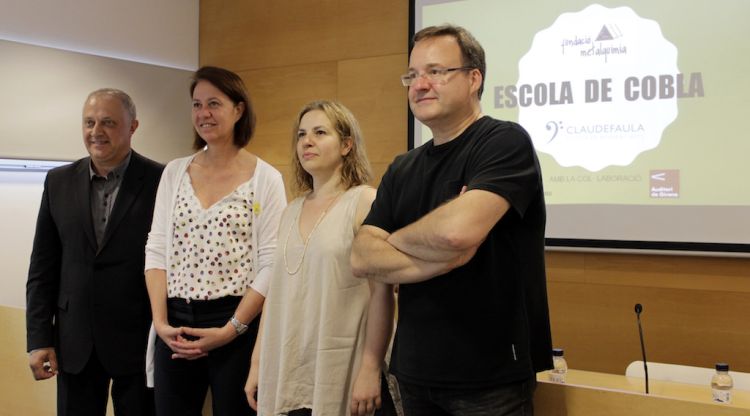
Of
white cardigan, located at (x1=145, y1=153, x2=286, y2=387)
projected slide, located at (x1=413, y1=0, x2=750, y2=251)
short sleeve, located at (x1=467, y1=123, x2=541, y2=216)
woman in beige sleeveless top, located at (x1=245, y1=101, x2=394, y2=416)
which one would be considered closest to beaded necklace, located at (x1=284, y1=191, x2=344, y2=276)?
woman in beige sleeveless top, located at (x1=245, y1=101, x2=394, y2=416)

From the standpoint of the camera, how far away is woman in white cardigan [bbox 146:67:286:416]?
2.33 metres

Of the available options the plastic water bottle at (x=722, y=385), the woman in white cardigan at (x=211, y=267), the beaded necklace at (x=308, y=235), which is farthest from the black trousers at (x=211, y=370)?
the plastic water bottle at (x=722, y=385)

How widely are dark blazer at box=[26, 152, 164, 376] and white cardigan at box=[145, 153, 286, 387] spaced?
141 mm

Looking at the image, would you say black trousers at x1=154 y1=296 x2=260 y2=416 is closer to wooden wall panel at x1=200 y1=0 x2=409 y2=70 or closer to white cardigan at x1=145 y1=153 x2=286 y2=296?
white cardigan at x1=145 y1=153 x2=286 y2=296

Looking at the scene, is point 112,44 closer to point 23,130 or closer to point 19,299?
point 23,130

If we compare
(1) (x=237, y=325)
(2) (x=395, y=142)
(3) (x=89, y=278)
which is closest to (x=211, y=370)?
(1) (x=237, y=325)

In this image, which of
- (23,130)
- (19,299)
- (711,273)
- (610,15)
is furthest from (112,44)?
(711,273)

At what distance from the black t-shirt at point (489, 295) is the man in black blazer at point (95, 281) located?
49.6 inches

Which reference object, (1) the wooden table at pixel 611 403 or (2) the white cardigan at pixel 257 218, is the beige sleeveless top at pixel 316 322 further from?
(1) the wooden table at pixel 611 403

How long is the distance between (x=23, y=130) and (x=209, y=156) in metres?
2.05

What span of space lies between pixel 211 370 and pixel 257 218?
0.50 metres

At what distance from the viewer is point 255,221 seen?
2396mm

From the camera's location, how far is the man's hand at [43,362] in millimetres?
2648

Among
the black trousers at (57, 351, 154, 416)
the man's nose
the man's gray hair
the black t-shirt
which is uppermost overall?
the man's gray hair
